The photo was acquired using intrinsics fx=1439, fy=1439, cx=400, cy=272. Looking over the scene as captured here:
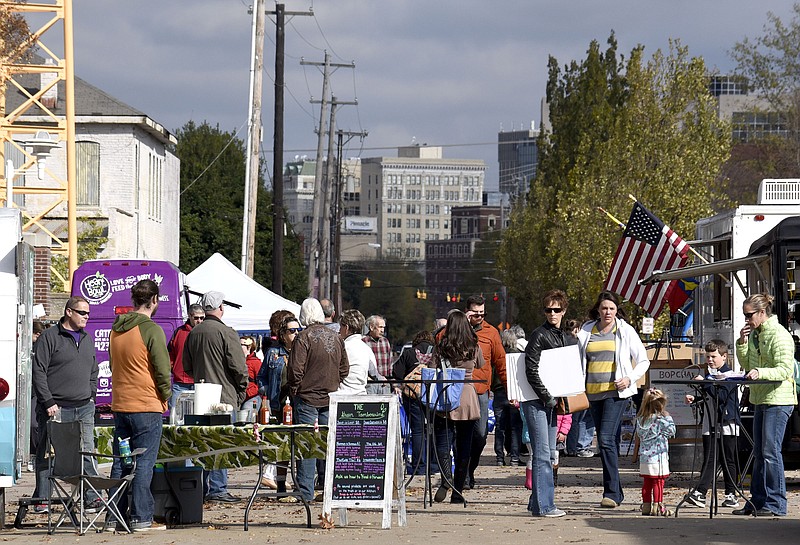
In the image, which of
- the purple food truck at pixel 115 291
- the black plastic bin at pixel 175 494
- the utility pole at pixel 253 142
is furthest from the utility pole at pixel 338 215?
the black plastic bin at pixel 175 494

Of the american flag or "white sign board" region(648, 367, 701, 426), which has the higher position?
the american flag

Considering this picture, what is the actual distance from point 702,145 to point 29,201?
18267mm

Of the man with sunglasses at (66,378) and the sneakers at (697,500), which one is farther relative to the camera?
the sneakers at (697,500)

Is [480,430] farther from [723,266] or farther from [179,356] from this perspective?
[723,266]

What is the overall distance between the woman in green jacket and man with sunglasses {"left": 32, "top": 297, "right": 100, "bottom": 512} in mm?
5673

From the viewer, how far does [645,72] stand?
36.6 metres

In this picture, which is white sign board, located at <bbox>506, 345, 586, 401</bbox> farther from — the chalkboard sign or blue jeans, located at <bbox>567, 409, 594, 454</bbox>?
blue jeans, located at <bbox>567, 409, 594, 454</bbox>

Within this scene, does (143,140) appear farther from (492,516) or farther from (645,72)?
(492,516)

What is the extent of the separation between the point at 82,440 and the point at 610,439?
15.5 ft

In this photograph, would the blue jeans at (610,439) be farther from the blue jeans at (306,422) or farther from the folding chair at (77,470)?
the folding chair at (77,470)

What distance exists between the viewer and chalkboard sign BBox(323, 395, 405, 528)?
1187 centimetres

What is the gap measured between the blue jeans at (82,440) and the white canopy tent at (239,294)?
40.7 ft

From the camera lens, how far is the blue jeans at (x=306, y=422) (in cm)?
1270

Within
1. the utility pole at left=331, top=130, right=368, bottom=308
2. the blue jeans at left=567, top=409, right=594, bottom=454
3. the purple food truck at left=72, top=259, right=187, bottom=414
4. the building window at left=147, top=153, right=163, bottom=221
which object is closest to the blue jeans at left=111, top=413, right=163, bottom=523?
the blue jeans at left=567, top=409, right=594, bottom=454
